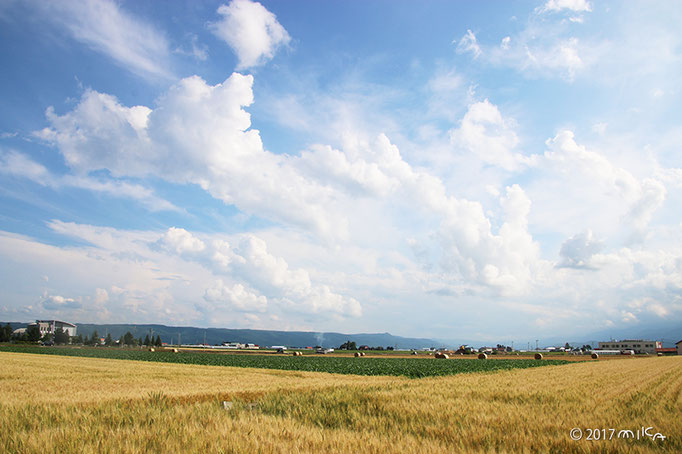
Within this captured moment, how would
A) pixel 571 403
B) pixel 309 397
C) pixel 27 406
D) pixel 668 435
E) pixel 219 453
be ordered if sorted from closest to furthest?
pixel 219 453, pixel 668 435, pixel 27 406, pixel 571 403, pixel 309 397

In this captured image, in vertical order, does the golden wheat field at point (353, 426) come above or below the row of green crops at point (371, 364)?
above

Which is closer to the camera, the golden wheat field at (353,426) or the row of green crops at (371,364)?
the golden wheat field at (353,426)

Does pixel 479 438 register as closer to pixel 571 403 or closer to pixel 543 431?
pixel 543 431

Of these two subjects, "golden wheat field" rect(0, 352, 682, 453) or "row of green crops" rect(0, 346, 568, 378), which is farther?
"row of green crops" rect(0, 346, 568, 378)

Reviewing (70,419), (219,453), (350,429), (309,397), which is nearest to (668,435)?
(350,429)

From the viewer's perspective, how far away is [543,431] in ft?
28.8

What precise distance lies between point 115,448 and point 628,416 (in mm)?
12226

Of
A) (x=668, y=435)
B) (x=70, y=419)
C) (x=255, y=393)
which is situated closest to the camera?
(x=668, y=435)

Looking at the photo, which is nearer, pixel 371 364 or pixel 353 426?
pixel 353 426

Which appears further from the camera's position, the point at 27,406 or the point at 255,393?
the point at 255,393

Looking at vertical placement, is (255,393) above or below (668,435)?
below

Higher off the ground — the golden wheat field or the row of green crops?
the golden wheat field

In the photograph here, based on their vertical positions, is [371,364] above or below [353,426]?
below

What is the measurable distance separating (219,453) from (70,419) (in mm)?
5332
